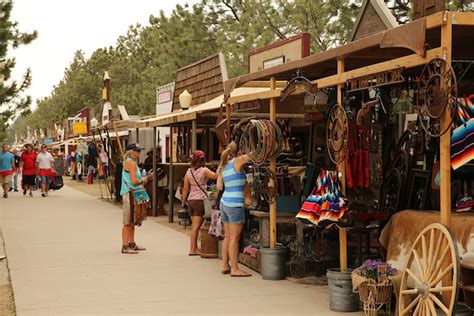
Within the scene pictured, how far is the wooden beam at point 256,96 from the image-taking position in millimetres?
9795

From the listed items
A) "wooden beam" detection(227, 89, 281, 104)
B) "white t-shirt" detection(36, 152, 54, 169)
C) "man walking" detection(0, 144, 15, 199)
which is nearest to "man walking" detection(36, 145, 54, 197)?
"white t-shirt" detection(36, 152, 54, 169)

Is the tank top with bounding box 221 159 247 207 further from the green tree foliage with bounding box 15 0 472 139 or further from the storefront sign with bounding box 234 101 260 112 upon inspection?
the green tree foliage with bounding box 15 0 472 139

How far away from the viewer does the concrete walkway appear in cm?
799

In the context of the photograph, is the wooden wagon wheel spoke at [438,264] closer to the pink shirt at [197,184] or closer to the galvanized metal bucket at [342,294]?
the galvanized metal bucket at [342,294]

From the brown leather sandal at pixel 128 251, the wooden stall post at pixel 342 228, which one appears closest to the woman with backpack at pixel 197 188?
the brown leather sandal at pixel 128 251

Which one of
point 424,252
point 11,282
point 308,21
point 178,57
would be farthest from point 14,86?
point 424,252

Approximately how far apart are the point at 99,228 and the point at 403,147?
27.7 feet

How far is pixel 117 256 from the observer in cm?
1170

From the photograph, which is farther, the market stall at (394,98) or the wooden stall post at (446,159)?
the market stall at (394,98)

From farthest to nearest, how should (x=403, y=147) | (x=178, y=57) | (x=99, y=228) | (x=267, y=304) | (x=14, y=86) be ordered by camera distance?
(x=178, y=57)
(x=14, y=86)
(x=99, y=228)
(x=403, y=147)
(x=267, y=304)

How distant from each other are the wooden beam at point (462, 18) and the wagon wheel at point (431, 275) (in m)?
1.63

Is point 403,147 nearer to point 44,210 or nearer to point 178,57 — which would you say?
point 44,210

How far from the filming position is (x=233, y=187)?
9664mm

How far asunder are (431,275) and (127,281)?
15.0ft
